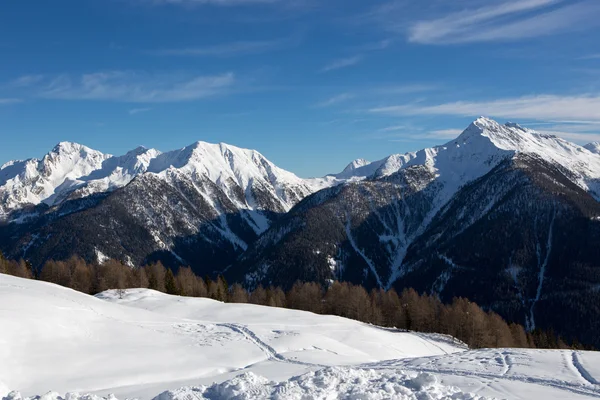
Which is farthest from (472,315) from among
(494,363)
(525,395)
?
(525,395)

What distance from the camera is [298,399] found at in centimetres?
1934

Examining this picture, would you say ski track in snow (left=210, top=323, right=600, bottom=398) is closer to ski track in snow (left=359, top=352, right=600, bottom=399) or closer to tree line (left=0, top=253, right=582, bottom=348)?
ski track in snow (left=359, top=352, right=600, bottom=399)

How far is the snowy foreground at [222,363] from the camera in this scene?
20766 mm

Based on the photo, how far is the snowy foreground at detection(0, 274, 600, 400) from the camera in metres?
20.8

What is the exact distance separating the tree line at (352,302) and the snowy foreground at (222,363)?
4063cm

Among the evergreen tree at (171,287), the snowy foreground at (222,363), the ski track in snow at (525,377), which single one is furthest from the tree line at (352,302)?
the ski track in snow at (525,377)

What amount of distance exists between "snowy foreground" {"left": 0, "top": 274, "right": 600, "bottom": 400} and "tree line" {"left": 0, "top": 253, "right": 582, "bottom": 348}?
40.6 m

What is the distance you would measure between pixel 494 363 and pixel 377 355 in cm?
1653

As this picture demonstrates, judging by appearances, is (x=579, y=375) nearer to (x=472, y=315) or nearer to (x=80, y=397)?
(x=80, y=397)

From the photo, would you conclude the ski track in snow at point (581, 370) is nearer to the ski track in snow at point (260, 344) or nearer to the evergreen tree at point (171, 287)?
the ski track in snow at point (260, 344)

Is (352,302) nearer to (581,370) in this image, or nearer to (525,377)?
(581,370)

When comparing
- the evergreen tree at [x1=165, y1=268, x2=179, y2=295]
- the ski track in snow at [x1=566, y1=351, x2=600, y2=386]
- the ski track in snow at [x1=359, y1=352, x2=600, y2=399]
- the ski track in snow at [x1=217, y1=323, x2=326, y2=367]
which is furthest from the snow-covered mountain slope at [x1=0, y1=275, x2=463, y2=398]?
the evergreen tree at [x1=165, y1=268, x2=179, y2=295]

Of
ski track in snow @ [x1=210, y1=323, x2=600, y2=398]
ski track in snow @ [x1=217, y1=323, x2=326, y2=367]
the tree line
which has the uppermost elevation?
ski track in snow @ [x1=210, y1=323, x2=600, y2=398]

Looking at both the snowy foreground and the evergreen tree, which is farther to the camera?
the evergreen tree
